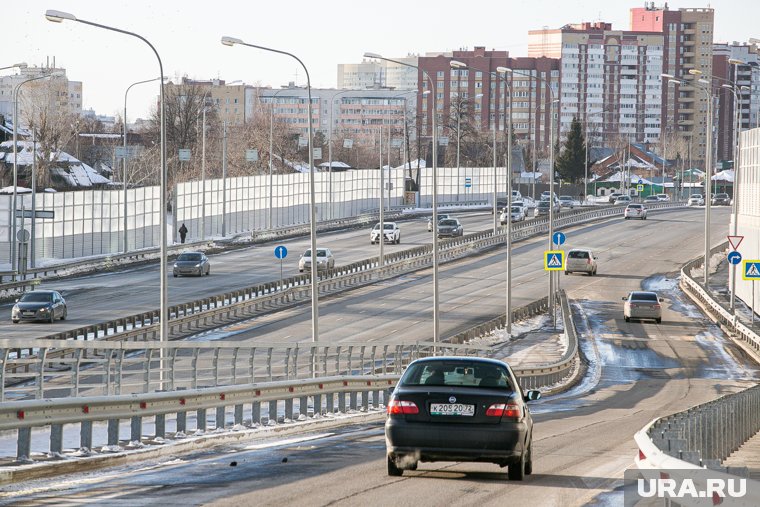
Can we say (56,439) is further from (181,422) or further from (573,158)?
(573,158)

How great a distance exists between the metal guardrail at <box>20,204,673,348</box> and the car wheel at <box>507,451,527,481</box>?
102ft

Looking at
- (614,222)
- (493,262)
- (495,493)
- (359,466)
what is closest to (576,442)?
(359,466)

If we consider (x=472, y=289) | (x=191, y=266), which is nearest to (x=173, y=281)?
(x=191, y=266)

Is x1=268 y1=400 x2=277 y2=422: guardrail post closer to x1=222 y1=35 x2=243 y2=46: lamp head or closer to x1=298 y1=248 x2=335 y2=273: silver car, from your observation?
x1=222 y1=35 x2=243 y2=46: lamp head

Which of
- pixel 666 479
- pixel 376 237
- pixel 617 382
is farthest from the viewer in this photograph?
pixel 376 237

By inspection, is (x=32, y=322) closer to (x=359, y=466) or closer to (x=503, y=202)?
(x=359, y=466)

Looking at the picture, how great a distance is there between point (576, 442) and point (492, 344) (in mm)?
31574

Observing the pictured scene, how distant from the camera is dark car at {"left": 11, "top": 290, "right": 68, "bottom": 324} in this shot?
5372 centimetres

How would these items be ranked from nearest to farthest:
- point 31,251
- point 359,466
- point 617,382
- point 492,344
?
1. point 359,466
2. point 617,382
3. point 492,344
4. point 31,251

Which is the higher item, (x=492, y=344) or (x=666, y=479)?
(x=666, y=479)

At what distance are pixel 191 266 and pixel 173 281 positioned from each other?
1.49 m

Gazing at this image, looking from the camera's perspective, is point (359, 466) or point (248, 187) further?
point (248, 187)

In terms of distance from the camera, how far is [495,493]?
14273 mm

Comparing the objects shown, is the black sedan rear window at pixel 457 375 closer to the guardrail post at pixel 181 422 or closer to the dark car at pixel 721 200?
the guardrail post at pixel 181 422
